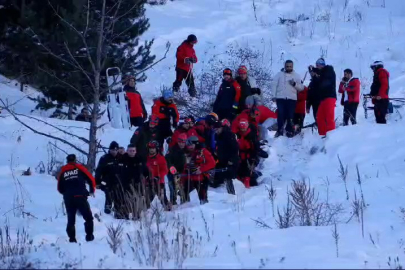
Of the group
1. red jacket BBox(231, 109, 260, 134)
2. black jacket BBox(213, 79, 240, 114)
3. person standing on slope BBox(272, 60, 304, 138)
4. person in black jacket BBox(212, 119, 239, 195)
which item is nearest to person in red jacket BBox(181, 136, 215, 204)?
person in black jacket BBox(212, 119, 239, 195)

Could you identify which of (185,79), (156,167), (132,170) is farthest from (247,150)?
(185,79)

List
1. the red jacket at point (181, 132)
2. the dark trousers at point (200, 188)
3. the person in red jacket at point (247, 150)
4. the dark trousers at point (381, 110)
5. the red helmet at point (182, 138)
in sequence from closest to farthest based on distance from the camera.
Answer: the dark trousers at point (200, 188) < the red helmet at point (182, 138) < the red jacket at point (181, 132) < the person in red jacket at point (247, 150) < the dark trousers at point (381, 110)

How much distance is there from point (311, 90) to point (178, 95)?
435 cm

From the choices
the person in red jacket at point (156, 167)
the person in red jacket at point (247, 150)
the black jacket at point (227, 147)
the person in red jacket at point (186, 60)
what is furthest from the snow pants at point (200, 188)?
the person in red jacket at point (186, 60)

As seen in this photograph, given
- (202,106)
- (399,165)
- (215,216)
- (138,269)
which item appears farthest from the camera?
(202,106)

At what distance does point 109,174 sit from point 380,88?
5.95 m

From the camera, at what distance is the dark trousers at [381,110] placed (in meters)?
15.5

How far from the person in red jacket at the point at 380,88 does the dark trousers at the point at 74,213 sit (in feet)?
22.8

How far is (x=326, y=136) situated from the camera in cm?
1521

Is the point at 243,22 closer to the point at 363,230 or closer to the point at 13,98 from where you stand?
the point at 13,98

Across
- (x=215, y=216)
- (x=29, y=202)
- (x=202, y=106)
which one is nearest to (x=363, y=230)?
(x=215, y=216)

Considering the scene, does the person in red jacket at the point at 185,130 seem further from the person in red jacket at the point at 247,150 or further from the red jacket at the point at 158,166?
the red jacket at the point at 158,166

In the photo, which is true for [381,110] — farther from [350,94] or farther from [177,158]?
[177,158]

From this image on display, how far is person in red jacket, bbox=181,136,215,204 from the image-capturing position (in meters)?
13.1
